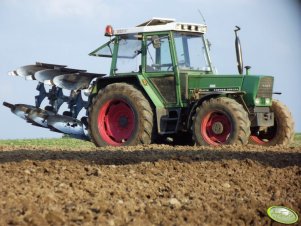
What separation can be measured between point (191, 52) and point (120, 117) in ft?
5.55

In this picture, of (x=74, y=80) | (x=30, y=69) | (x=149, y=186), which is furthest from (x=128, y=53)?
(x=149, y=186)

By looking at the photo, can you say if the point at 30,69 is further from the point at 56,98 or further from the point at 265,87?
the point at 265,87

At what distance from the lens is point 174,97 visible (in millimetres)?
10883

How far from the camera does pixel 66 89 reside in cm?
1225

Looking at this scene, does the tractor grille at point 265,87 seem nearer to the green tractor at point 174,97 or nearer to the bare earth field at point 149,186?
the green tractor at point 174,97

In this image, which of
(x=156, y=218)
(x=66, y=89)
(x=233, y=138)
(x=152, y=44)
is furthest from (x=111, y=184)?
(x=66, y=89)

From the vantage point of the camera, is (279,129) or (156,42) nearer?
(156,42)

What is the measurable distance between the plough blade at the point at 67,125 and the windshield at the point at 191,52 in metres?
2.40

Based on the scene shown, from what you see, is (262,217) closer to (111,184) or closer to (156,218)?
(156,218)

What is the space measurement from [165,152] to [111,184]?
2759 mm

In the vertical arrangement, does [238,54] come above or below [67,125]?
above

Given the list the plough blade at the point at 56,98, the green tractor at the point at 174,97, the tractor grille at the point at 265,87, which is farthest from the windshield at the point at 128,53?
the tractor grille at the point at 265,87

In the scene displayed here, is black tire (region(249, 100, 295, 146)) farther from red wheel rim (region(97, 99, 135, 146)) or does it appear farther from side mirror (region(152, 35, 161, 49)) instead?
side mirror (region(152, 35, 161, 49))

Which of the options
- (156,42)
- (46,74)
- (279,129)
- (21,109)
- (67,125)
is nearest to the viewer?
(156,42)
